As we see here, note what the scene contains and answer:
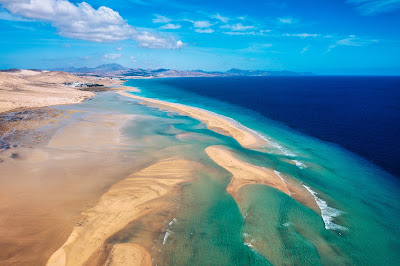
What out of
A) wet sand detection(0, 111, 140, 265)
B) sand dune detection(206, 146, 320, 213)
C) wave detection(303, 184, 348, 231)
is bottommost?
wave detection(303, 184, 348, 231)

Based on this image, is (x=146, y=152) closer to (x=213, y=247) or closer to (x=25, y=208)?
(x=25, y=208)

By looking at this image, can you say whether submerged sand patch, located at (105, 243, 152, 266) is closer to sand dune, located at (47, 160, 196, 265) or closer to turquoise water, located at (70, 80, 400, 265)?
sand dune, located at (47, 160, 196, 265)

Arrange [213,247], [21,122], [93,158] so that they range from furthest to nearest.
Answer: [21,122] < [93,158] < [213,247]

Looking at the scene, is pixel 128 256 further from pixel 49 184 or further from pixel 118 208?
pixel 49 184

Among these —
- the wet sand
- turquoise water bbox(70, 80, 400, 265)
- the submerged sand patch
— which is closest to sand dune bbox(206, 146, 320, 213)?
turquoise water bbox(70, 80, 400, 265)

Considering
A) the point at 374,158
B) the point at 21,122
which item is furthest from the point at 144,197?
the point at 21,122
